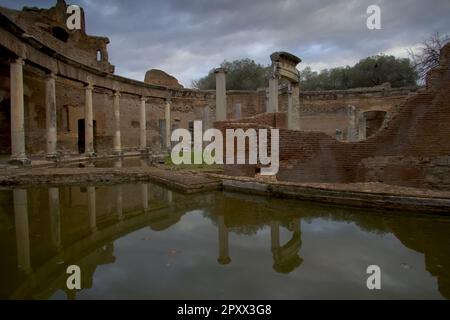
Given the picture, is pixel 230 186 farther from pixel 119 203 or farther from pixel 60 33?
pixel 60 33

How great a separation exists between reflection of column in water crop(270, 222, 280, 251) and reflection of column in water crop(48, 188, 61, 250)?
8.77 ft

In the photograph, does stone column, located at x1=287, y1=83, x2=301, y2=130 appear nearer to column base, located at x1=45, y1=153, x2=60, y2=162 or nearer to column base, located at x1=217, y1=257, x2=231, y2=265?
column base, located at x1=45, y1=153, x2=60, y2=162

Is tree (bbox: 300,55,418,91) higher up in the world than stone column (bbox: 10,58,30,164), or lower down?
higher up

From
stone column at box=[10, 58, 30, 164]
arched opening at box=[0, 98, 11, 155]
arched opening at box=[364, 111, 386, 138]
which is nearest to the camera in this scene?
stone column at box=[10, 58, 30, 164]

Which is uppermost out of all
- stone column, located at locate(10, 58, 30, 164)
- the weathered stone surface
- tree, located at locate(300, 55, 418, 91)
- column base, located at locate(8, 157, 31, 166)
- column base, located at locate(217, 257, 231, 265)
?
tree, located at locate(300, 55, 418, 91)

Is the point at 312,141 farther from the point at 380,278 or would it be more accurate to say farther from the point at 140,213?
the point at 380,278

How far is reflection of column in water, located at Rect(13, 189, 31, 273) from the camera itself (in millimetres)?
3331

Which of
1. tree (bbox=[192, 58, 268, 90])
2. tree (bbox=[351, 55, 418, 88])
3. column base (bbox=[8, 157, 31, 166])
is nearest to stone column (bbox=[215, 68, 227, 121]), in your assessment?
column base (bbox=[8, 157, 31, 166])

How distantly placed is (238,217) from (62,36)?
24.2 meters

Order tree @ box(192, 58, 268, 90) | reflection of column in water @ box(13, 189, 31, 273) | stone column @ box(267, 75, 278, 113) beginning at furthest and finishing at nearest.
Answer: tree @ box(192, 58, 268, 90), stone column @ box(267, 75, 278, 113), reflection of column in water @ box(13, 189, 31, 273)

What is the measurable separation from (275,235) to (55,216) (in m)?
3.65

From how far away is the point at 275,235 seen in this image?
4.52 meters

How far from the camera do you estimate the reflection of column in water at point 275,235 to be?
4094mm

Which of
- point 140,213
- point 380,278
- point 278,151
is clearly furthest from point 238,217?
point 278,151
